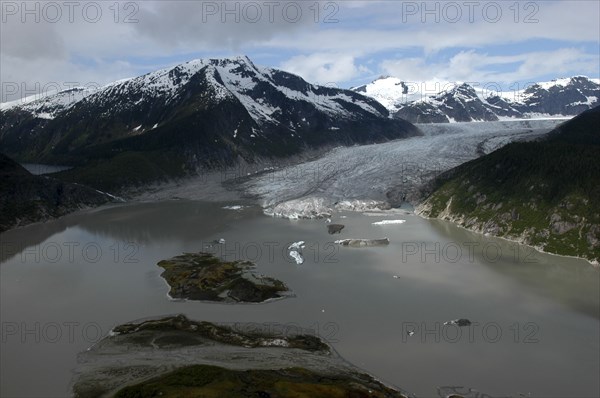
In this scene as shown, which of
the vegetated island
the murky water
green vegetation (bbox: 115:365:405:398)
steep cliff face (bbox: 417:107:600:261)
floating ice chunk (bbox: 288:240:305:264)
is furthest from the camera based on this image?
steep cliff face (bbox: 417:107:600:261)

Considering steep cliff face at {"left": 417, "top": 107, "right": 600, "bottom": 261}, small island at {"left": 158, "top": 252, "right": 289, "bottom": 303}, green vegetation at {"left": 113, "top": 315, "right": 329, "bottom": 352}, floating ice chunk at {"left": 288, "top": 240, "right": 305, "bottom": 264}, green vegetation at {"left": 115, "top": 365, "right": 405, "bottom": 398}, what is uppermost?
steep cliff face at {"left": 417, "top": 107, "right": 600, "bottom": 261}

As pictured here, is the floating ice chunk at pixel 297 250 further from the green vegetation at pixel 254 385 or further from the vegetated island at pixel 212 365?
the green vegetation at pixel 254 385

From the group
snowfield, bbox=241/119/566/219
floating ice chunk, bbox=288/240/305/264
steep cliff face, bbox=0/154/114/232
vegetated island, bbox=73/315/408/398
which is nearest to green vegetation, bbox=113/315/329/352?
vegetated island, bbox=73/315/408/398

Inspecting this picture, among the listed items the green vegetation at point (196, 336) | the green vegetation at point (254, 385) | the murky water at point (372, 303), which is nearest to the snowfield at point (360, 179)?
the murky water at point (372, 303)

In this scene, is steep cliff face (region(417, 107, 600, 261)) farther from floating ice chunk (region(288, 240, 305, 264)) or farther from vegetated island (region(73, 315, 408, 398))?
vegetated island (region(73, 315, 408, 398))

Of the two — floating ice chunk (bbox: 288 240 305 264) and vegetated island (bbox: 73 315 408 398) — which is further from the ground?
floating ice chunk (bbox: 288 240 305 264)

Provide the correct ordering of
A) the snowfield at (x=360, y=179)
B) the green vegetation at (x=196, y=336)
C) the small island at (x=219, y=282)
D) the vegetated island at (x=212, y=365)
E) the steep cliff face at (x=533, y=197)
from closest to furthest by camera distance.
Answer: the vegetated island at (x=212, y=365), the green vegetation at (x=196, y=336), the small island at (x=219, y=282), the steep cliff face at (x=533, y=197), the snowfield at (x=360, y=179)

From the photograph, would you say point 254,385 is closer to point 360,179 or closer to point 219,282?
point 219,282

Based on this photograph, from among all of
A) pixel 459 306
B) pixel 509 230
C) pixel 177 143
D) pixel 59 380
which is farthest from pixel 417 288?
pixel 177 143
